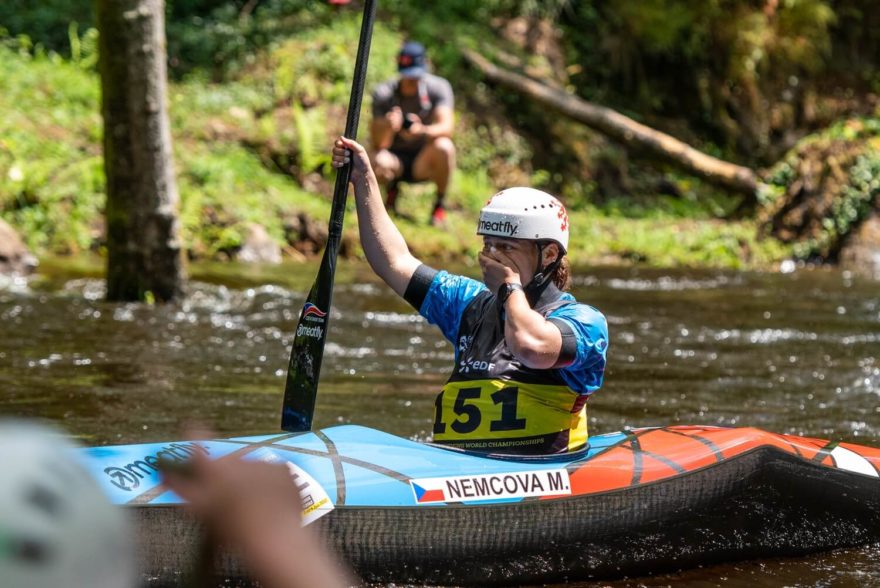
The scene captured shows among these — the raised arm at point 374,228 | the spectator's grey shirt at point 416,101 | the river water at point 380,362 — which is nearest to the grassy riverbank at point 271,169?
the river water at point 380,362

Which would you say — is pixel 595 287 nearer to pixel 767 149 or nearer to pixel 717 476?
pixel 717 476

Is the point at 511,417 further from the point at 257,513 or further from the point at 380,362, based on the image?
the point at 380,362

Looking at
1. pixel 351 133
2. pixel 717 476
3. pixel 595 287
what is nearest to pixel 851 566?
pixel 717 476

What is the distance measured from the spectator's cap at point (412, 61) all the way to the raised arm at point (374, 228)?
6.65m

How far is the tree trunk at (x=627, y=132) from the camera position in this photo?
52.9 feet

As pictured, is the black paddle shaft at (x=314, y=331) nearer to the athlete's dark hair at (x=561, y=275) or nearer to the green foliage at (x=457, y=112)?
the athlete's dark hair at (x=561, y=275)

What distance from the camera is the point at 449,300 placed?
444cm

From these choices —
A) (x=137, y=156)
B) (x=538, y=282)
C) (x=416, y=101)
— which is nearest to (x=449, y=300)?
(x=538, y=282)

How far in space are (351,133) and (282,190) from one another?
8.93m

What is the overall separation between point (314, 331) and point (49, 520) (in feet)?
11.6

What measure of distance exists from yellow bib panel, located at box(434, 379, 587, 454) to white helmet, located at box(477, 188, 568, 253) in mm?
497

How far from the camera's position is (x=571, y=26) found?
64.6 feet

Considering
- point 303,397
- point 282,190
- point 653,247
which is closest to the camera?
point 303,397

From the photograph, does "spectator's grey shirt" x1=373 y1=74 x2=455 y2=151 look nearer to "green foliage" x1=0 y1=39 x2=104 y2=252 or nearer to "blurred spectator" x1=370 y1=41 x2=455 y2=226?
"blurred spectator" x1=370 y1=41 x2=455 y2=226
